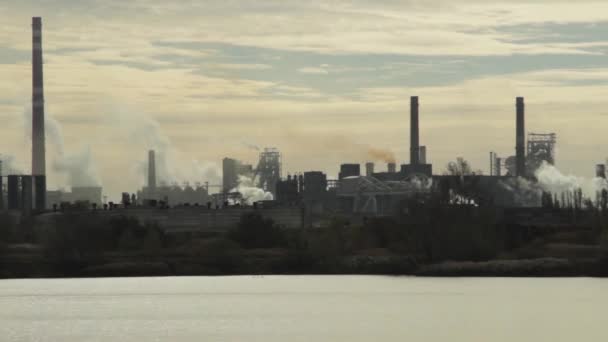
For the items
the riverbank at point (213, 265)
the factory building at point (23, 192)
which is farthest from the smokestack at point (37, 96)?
the riverbank at point (213, 265)

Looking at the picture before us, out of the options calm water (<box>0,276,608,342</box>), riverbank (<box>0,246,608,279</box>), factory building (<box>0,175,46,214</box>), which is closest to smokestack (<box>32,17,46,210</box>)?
factory building (<box>0,175,46,214</box>)

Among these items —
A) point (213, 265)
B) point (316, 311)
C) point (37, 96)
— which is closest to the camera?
point (316, 311)

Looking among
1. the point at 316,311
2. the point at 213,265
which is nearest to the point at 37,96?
the point at 213,265

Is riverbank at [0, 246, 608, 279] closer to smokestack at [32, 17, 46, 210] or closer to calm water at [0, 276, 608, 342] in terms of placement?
calm water at [0, 276, 608, 342]

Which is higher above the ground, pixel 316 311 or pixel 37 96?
pixel 37 96

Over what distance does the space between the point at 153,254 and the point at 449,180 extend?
1113 inches

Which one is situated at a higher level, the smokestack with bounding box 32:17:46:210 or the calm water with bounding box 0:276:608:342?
the smokestack with bounding box 32:17:46:210

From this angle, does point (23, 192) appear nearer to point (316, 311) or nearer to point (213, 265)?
point (213, 265)

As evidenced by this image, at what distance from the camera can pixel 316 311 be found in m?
65.4

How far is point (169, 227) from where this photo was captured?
165m

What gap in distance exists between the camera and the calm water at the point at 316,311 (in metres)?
53.1

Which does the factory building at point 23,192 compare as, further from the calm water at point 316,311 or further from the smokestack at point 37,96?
the calm water at point 316,311

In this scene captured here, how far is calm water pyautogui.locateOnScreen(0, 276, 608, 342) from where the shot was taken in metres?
53.1

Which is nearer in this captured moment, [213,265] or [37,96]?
[213,265]
